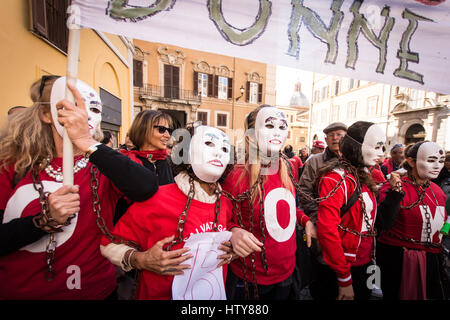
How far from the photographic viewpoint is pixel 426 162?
78.6 inches

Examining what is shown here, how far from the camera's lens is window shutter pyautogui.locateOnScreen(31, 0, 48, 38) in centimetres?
324

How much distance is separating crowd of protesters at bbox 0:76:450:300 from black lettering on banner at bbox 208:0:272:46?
1.82ft

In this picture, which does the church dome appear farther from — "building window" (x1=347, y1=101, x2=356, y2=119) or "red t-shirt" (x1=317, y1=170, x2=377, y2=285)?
"red t-shirt" (x1=317, y1=170, x2=377, y2=285)

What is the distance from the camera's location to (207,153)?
1.22m

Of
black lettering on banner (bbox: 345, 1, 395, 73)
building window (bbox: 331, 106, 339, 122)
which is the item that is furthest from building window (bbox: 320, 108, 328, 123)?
black lettering on banner (bbox: 345, 1, 395, 73)

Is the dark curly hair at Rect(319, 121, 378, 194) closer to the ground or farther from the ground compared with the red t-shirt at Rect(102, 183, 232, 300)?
farther from the ground

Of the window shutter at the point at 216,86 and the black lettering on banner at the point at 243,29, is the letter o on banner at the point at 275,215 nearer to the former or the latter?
the black lettering on banner at the point at 243,29

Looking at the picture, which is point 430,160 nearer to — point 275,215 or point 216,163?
point 275,215

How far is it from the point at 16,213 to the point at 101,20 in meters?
1.12

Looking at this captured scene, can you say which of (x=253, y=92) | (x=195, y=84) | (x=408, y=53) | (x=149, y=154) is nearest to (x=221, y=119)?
(x=195, y=84)

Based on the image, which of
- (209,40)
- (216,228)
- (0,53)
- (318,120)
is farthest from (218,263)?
(318,120)

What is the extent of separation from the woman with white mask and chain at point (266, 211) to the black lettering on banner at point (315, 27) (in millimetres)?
488

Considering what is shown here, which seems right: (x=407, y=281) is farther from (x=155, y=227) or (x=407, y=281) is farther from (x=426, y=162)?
(x=155, y=227)

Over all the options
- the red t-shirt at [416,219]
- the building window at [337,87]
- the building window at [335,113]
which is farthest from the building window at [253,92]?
the red t-shirt at [416,219]
